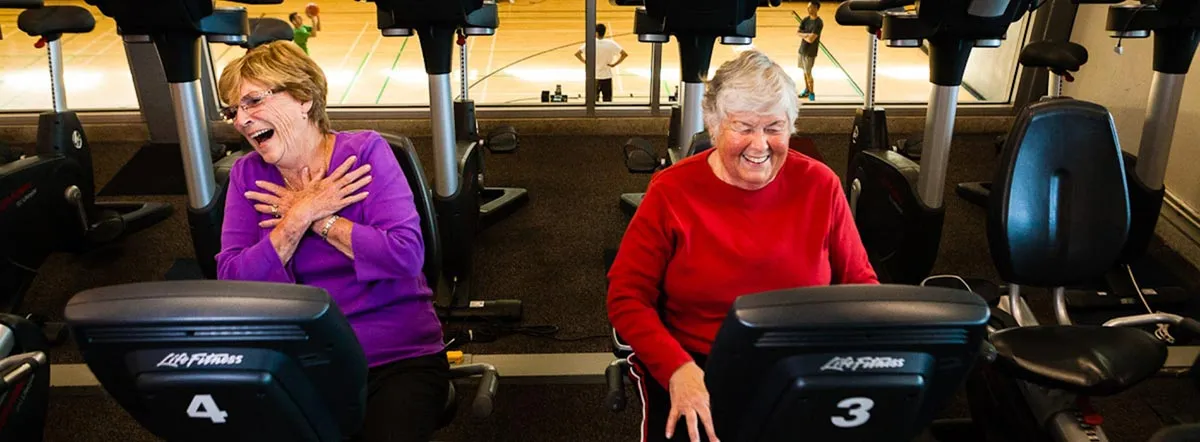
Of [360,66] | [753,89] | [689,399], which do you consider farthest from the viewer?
[360,66]

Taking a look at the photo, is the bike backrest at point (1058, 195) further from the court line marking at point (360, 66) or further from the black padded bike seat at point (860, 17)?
the court line marking at point (360, 66)

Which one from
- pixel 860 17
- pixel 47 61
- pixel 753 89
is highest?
pixel 753 89

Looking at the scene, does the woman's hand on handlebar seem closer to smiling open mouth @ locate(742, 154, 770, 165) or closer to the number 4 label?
smiling open mouth @ locate(742, 154, 770, 165)

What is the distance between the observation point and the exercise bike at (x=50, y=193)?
125 inches

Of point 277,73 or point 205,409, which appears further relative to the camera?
point 277,73

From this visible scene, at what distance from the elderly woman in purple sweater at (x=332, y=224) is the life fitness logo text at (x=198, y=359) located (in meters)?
0.63

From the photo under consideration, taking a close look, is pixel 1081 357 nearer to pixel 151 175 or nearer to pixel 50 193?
pixel 50 193

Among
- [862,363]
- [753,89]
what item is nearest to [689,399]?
[862,363]

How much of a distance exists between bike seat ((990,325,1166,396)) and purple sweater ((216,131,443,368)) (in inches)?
56.8

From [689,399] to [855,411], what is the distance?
1.29 ft

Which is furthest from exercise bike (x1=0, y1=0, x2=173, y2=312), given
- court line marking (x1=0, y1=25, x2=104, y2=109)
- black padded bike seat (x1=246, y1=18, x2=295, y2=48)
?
court line marking (x1=0, y1=25, x2=104, y2=109)

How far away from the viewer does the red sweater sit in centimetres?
179

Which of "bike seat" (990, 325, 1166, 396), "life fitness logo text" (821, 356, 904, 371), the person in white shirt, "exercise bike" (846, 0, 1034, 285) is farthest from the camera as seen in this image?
the person in white shirt

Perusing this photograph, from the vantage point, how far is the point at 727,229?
5.90 ft
